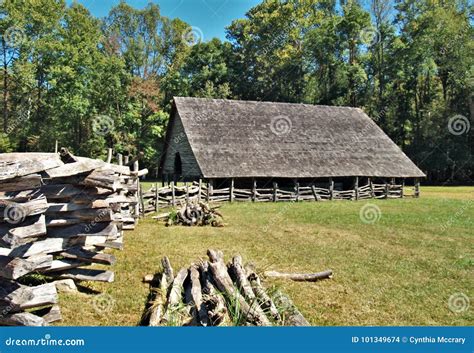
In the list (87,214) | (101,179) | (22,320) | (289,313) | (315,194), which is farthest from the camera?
(315,194)

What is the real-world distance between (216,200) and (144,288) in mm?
13657

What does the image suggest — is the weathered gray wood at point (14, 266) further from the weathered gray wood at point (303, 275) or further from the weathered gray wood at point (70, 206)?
the weathered gray wood at point (303, 275)

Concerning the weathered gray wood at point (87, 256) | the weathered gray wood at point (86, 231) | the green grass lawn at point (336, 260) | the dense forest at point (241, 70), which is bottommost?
the green grass lawn at point (336, 260)

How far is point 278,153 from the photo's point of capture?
23.5 m

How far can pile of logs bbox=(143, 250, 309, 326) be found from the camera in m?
5.11

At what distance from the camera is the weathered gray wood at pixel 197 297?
520 cm

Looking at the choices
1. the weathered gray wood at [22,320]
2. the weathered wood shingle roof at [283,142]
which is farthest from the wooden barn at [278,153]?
the weathered gray wood at [22,320]

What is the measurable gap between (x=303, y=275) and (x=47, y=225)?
4.88m

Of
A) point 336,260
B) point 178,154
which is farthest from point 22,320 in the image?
point 178,154

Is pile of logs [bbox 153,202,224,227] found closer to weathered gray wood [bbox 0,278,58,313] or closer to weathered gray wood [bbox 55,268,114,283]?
weathered gray wood [bbox 55,268,114,283]

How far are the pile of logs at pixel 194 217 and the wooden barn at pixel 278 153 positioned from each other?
5344 mm

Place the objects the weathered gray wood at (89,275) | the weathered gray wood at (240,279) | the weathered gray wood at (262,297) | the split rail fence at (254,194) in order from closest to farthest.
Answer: the weathered gray wood at (262,297)
the weathered gray wood at (240,279)
the weathered gray wood at (89,275)
the split rail fence at (254,194)

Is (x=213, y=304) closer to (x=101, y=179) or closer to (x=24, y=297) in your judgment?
(x=24, y=297)

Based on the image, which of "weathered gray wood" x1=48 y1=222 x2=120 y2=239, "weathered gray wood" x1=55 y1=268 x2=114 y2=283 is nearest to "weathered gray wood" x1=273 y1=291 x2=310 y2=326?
"weathered gray wood" x1=55 y1=268 x2=114 y2=283
